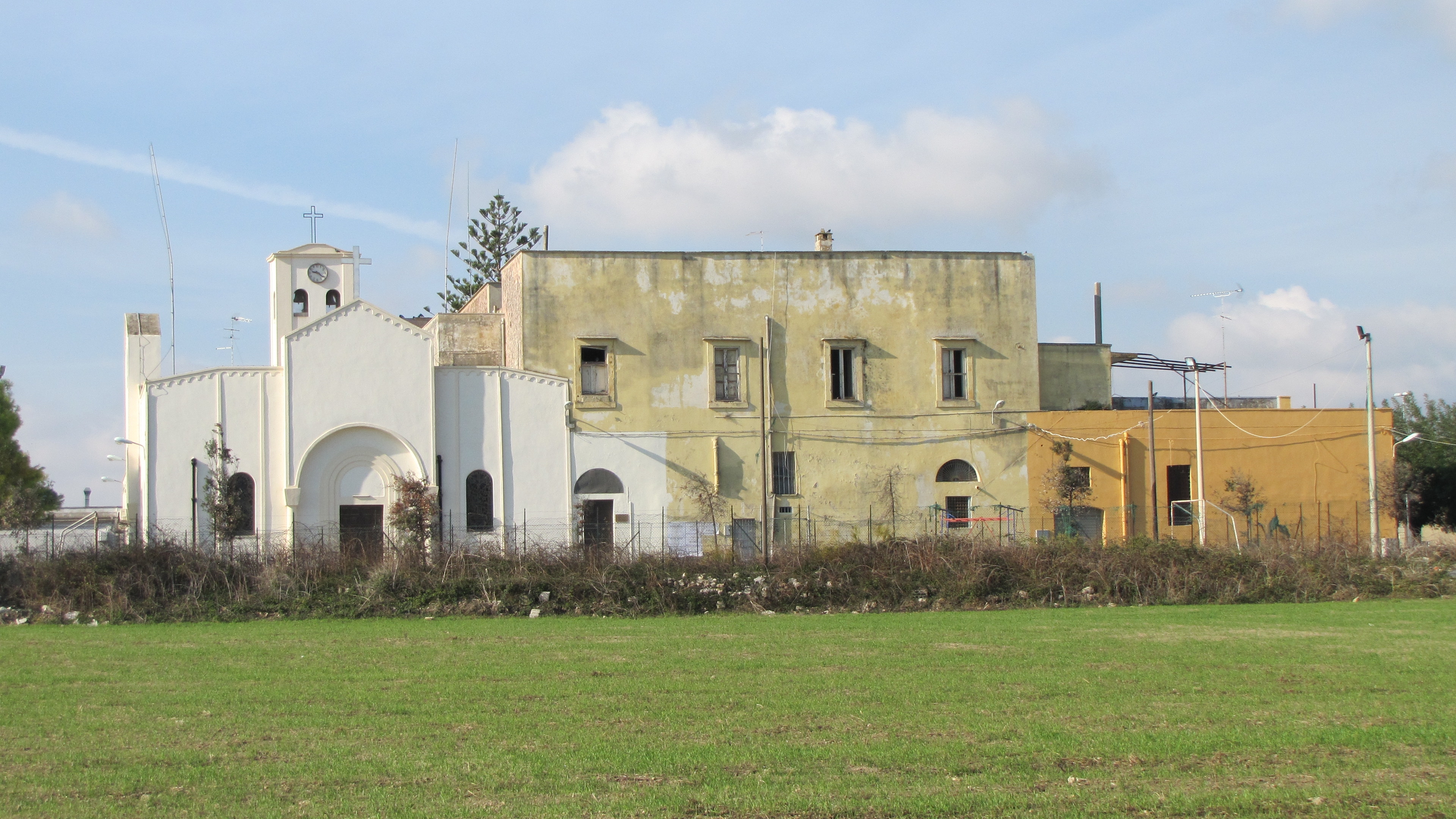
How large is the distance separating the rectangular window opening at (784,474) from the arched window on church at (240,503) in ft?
52.8

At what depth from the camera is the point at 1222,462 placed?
44125 millimetres

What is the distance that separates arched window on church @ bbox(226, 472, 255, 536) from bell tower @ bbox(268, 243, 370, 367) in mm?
8582

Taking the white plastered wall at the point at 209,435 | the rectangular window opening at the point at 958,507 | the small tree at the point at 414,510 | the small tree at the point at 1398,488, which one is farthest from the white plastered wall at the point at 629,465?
the small tree at the point at 1398,488

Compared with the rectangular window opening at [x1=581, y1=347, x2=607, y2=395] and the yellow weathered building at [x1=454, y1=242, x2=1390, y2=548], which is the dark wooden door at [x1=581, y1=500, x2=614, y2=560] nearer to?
the yellow weathered building at [x1=454, y1=242, x2=1390, y2=548]

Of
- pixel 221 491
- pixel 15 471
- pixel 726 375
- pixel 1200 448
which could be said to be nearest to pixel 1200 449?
pixel 1200 448

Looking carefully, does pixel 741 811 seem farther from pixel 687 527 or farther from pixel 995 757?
pixel 687 527

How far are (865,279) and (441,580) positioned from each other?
69.8 feet

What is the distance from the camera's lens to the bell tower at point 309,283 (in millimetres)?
44750

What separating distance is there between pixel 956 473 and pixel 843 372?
5.09 meters

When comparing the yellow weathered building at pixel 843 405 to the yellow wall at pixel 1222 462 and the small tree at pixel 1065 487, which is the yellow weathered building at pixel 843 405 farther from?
the small tree at pixel 1065 487

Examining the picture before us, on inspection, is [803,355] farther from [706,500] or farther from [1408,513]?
[1408,513]

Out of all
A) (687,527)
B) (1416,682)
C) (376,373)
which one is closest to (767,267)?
(687,527)

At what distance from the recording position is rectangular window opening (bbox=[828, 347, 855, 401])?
43656 mm

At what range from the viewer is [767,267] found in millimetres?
43469
